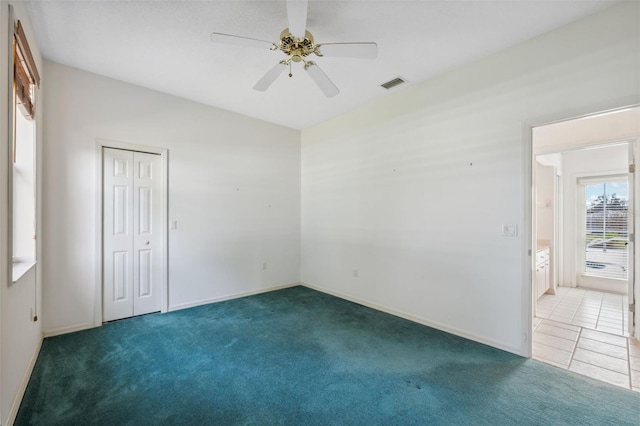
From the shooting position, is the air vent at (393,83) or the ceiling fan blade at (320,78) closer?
the ceiling fan blade at (320,78)

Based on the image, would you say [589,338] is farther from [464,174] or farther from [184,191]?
[184,191]

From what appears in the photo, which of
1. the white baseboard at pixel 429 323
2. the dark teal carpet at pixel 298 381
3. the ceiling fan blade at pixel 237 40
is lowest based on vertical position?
the dark teal carpet at pixel 298 381

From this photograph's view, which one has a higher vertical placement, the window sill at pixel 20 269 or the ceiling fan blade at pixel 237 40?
the ceiling fan blade at pixel 237 40

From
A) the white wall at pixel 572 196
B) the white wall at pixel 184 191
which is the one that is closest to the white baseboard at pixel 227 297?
the white wall at pixel 184 191

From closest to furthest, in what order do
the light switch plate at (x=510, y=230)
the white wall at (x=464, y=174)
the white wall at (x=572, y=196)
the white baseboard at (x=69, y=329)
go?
the white wall at (x=464, y=174)
the light switch plate at (x=510, y=230)
the white baseboard at (x=69, y=329)
the white wall at (x=572, y=196)

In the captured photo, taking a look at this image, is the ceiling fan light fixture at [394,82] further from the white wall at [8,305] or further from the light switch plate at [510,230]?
the white wall at [8,305]

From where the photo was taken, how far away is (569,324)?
328 centimetres

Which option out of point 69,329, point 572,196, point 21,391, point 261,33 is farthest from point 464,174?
point 69,329

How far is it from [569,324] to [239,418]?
3.80 metres

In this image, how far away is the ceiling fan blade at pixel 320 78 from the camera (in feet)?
7.57

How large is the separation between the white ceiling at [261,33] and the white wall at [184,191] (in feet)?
1.28

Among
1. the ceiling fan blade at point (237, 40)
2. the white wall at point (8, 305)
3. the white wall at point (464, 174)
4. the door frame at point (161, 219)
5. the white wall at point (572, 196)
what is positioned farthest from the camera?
the white wall at point (572, 196)

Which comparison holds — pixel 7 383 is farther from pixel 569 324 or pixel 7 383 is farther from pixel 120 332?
pixel 569 324

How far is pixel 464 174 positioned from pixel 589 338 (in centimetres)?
217
